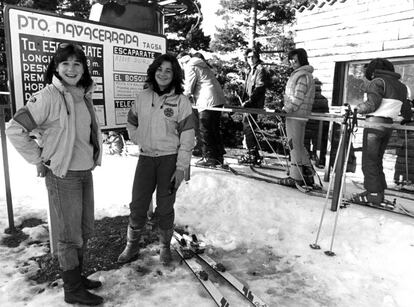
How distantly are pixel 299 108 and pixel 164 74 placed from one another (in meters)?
2.86

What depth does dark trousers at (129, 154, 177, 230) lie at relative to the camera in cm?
317

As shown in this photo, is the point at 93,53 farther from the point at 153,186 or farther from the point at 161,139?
the point at 153,186

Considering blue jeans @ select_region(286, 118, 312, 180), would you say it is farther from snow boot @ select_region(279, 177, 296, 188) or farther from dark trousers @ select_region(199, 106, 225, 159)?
dark trousers @ select_region(199, 106, 225, 159)

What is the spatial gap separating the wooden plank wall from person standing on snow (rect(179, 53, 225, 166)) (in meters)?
2.92

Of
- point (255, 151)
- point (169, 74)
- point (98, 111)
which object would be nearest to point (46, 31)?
point (98, 111)

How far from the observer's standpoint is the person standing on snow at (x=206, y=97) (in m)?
6.19

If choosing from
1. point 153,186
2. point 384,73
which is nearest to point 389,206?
point 384,73

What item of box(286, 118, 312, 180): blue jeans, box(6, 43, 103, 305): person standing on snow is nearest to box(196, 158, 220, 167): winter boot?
box(286, 118, 312, 180): blue jeans

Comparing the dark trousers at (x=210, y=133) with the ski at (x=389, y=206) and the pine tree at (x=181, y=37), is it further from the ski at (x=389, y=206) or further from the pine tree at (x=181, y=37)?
the pine tree at (x=181, y=37)

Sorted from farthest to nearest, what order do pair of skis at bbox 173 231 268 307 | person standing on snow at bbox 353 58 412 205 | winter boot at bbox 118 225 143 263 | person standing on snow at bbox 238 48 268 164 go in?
person standing on snow at bbox 238 48 268 164 < person standing on snow at bbox 353 58 412 205 < winter boot at bbox 118 225 143 263 < pair of skis at bbox 173 231 268 307

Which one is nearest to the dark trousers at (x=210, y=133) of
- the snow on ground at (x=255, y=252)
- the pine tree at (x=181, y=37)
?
the snow on ground at (x=255, y=252)

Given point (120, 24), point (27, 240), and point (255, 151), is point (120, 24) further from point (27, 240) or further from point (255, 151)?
point (255, 151)

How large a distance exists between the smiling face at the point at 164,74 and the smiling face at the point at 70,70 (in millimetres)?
701

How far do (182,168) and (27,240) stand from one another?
1.92m
